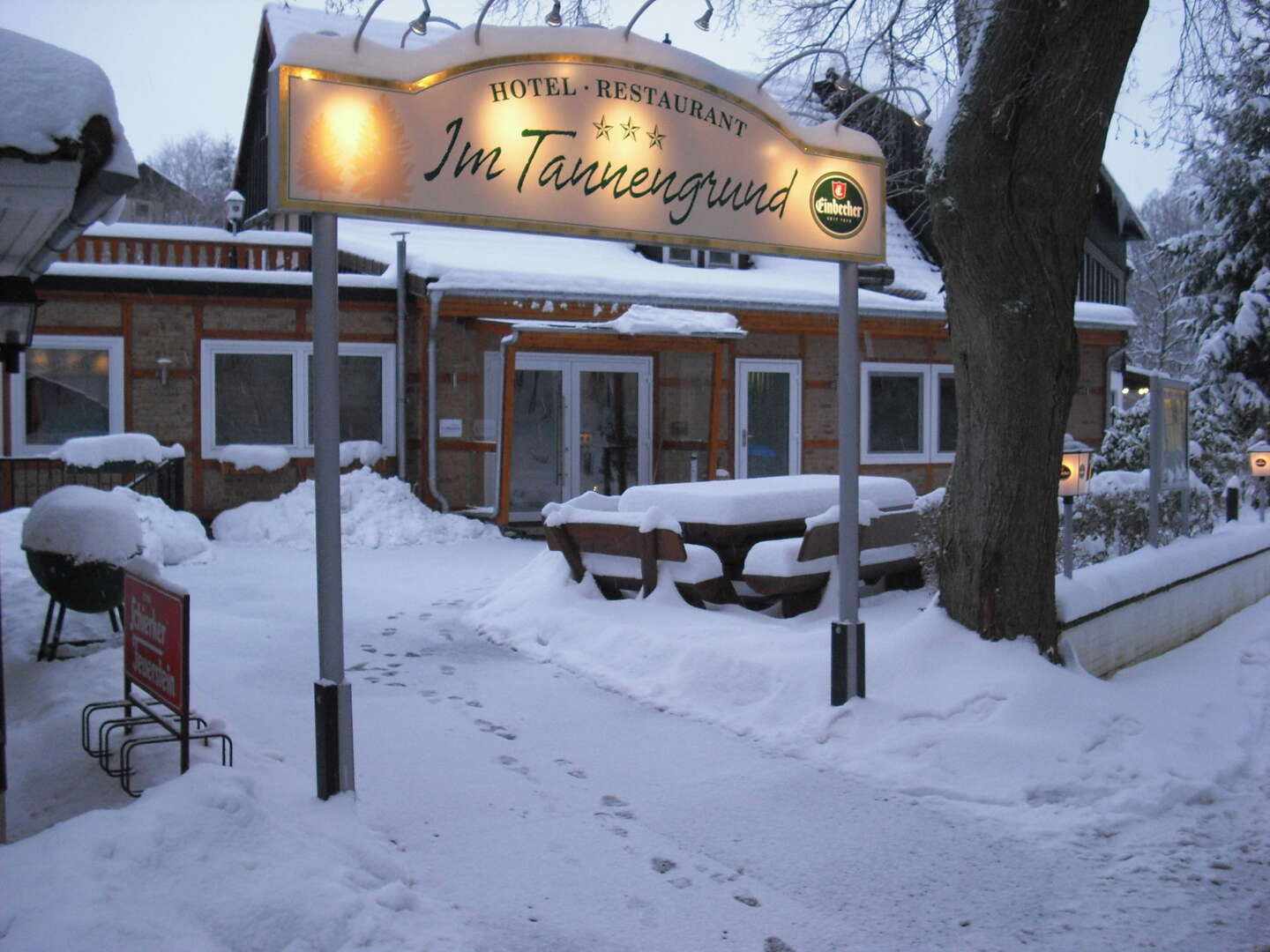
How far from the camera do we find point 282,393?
15.6 meters

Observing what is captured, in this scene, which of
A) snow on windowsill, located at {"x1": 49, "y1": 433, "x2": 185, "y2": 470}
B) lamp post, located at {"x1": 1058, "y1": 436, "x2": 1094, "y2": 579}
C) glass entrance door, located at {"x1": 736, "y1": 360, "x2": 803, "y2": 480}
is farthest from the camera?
glass entrance door, located at {"x1": 736, "y1": 360, "x2": 803, "y2": 480}

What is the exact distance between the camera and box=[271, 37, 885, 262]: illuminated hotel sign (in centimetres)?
480

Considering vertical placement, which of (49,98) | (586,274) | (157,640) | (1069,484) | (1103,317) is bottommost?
(157,640)

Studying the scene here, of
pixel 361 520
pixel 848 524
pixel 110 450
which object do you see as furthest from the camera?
pixel 361 520

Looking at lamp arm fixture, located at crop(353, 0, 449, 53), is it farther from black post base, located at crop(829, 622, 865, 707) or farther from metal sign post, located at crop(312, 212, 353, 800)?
black post base, located at crop(829, 622, 865, 707)

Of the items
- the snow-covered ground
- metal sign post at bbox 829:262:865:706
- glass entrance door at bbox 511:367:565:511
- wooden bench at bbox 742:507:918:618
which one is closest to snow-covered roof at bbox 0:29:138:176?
the snow-covered ground

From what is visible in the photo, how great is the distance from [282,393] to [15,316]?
7.03m

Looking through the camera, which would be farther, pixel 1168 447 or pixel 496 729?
pixel 1168 447

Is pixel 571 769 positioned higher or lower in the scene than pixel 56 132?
lower

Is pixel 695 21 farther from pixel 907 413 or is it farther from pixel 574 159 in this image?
pixel 907 413

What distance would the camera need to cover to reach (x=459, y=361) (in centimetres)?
1596

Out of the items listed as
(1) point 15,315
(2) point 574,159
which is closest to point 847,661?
(2) point 574,159

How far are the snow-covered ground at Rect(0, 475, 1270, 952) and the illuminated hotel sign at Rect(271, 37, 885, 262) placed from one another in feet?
7.77

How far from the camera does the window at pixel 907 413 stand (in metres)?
19.4
